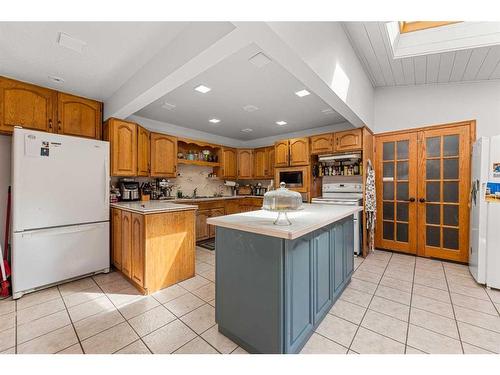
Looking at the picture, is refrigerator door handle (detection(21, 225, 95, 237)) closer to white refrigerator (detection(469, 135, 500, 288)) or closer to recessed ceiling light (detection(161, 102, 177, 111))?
recessed ceiling light (detection(161, 102, 177, 111))

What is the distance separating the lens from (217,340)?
5.39 ft

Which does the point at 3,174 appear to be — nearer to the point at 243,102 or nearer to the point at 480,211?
the point at 243,102

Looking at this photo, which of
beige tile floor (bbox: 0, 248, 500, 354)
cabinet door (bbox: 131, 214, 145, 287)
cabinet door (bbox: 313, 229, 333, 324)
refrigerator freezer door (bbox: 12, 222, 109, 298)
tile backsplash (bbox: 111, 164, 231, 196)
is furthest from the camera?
tile backsplash (bbox: 111, 164, 231, 196)

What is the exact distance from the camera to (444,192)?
331 cm

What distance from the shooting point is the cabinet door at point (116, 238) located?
2.79 m

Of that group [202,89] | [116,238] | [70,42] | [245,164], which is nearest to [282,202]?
[202,89]

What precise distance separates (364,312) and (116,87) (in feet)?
12.2

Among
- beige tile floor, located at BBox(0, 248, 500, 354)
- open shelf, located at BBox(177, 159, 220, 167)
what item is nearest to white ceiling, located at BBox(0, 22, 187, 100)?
open shelf, located at BBox(177, 159, 220, 167)

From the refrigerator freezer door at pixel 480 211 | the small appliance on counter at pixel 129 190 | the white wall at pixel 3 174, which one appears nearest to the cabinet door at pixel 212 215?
the small appliance on counter at pixel 129 190

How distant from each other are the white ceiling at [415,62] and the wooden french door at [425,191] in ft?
2.31

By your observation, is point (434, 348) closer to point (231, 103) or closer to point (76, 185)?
point (231, 103)

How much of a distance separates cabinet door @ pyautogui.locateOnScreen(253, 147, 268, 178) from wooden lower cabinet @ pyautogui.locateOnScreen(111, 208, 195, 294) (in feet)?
9.55

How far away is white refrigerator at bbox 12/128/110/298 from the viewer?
88.7 inches

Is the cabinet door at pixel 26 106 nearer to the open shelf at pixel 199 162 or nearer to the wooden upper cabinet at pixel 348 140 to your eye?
the open shelf at pixel 199 162
